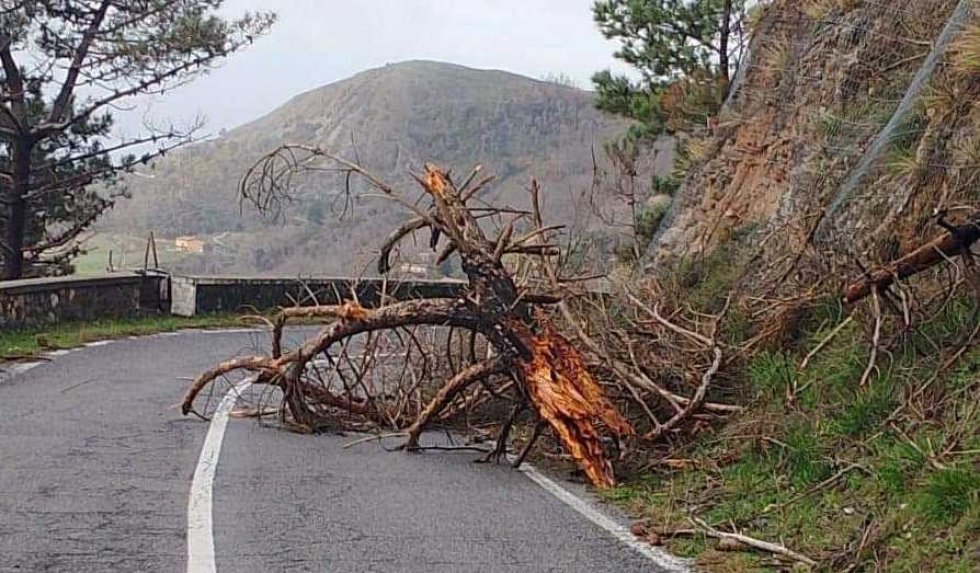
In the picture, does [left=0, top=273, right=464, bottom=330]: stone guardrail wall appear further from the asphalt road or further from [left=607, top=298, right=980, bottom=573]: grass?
[left=607, top=298, right=980, bottom=573]: grass

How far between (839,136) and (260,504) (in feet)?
27.2

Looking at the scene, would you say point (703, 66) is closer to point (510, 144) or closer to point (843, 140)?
point (843, 140)

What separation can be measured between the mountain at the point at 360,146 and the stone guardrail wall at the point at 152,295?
1184mm

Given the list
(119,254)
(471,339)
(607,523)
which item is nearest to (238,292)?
(119,254)

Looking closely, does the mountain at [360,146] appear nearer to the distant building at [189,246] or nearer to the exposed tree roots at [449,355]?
the distant building at [189,246]

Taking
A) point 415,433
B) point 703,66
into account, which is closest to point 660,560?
point 415,433

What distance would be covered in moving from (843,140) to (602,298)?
3723 mm

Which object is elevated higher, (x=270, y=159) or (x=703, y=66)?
(x=703, y=66)

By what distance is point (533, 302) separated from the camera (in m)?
10.6

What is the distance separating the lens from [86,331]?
20.0 metres

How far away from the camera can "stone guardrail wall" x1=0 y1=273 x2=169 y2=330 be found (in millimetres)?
18312

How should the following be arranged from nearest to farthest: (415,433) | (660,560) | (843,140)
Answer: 1. (660,560)
2. (415,433)
3. (843,140)

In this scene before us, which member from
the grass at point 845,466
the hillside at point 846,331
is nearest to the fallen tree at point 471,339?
the hillside at point 846,331

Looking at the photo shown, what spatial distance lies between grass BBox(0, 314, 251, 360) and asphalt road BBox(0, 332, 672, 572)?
481cm
